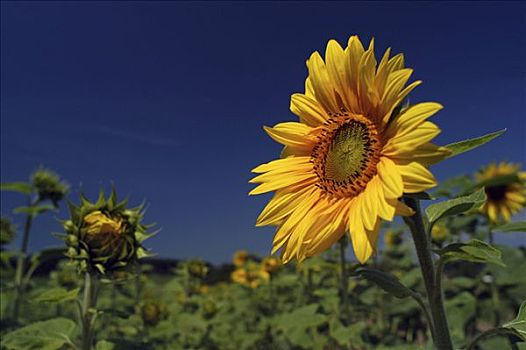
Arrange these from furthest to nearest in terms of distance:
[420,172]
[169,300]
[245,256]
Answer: [245,256], [169,300], [420,172]

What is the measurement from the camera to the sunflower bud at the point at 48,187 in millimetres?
3941

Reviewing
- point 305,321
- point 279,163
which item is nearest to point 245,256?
point 305,321

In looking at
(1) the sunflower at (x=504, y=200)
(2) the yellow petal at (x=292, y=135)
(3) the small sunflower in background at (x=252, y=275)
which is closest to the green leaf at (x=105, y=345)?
(2) the yellow petal at (x=292, y=135)

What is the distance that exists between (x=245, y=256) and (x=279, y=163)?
5.70 meters

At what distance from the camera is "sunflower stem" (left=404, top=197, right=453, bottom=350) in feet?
4.22

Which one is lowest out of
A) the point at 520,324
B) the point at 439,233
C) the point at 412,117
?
the point at 520,324

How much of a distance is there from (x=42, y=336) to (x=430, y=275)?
1.67 metres

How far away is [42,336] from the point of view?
2.18 meters

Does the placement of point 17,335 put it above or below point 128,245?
below

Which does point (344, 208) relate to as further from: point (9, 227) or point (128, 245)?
point (9, 227)

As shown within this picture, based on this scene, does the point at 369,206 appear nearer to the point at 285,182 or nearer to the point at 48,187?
the point at 285,182

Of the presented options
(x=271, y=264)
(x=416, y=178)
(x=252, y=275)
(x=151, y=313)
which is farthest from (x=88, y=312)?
(x=252, y=275)

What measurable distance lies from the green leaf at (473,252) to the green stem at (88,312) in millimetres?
1461

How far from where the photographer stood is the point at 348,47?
4.55ft
